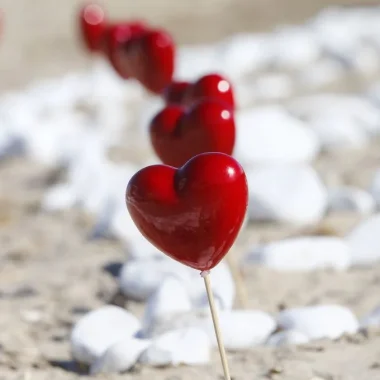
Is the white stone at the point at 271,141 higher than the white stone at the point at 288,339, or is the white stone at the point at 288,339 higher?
the white stone at the point at 271,141

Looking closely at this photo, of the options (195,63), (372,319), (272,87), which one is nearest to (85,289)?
(372,319)

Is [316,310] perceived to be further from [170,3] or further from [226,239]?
[170,3]

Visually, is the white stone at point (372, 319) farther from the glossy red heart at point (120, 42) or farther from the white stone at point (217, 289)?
the glossy red heart at point (120, 42)

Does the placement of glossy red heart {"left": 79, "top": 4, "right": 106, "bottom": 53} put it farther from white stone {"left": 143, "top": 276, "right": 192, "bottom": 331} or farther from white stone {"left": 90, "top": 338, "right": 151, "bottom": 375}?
white stone {"left": 90, "top": 338, "right": 151, "bottom": 375}

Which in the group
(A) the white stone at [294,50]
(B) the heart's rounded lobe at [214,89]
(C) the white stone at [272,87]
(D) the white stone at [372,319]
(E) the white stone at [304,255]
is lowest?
(D) the white stone at [372,319]

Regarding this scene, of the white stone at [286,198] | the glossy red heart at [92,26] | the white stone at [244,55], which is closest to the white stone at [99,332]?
the white stone at [286,198]

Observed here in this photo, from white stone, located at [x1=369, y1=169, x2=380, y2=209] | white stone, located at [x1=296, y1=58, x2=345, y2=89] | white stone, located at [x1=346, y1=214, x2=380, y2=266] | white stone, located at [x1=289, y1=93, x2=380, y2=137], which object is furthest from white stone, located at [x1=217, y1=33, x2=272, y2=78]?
white stone, located at [x1=346, y1=214, x2=380, y2=266]
